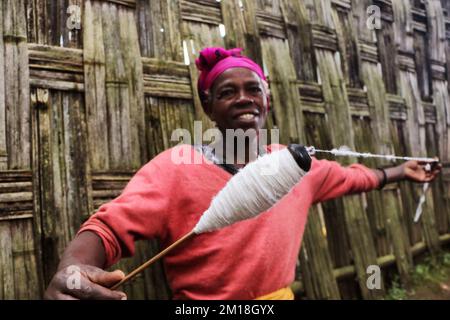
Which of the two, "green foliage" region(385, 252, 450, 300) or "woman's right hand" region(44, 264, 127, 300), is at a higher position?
"woman's right hand" region(44, 264, 127, 300)

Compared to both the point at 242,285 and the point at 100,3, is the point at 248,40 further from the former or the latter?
the point at 242,285

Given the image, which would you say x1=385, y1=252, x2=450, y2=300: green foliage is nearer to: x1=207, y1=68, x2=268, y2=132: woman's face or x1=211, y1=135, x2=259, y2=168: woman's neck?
A: x1=211, y1=135, x2=259, y2=168: woman's neck

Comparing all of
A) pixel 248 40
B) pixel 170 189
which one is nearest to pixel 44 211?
pixel 170 189

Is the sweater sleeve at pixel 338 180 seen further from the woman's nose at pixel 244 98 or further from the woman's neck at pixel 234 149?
the woman's nose at pixel 244 98

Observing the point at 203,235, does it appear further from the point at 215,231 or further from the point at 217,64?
the point at 217,64

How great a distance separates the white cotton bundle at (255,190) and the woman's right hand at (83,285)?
0.34 m

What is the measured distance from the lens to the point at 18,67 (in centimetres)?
185

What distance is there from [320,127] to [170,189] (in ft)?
6.65

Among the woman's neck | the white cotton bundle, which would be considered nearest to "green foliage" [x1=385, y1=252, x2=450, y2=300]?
the woman's neck

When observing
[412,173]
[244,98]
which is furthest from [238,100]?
[412,173]

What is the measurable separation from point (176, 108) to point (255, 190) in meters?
1.35

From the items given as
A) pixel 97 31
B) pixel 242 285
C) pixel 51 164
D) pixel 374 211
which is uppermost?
pixel 97 31

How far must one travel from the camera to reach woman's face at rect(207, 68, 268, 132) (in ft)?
6.13

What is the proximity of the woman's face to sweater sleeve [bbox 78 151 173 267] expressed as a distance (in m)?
0.42
